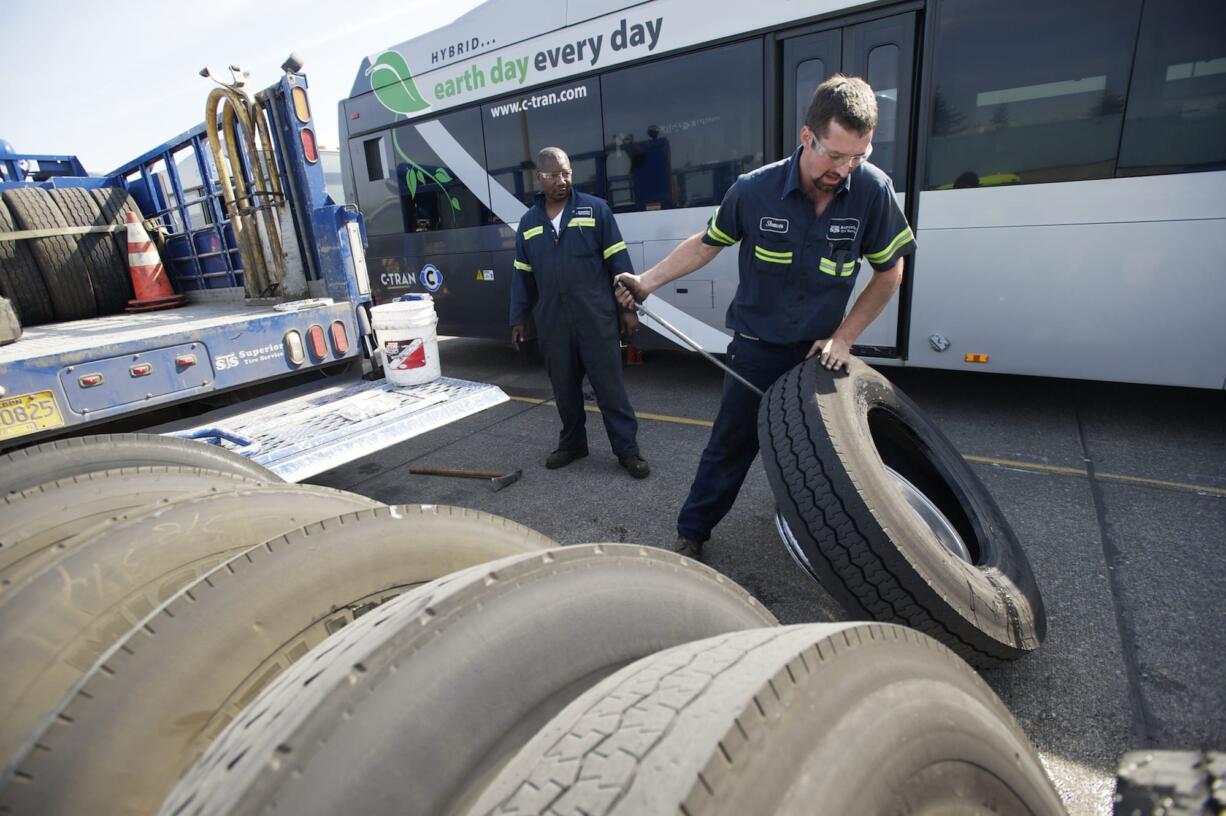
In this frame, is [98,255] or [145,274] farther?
[145,274]

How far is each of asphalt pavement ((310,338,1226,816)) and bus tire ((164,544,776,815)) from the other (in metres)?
1.67

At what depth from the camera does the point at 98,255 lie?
4.99m

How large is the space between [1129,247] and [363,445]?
473 cm

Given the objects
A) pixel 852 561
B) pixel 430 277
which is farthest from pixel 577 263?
pixel 430 277

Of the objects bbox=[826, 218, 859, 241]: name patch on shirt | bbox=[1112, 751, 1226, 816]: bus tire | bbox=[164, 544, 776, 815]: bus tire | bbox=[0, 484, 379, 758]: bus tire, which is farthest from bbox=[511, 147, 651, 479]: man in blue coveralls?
bbox=[1112, 751, 1226, 816]: bus tire

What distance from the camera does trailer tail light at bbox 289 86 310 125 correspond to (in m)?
3.78

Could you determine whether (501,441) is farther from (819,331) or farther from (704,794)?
(704,794)

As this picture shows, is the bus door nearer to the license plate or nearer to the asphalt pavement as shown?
the asphalt pavement

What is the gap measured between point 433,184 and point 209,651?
6699mm

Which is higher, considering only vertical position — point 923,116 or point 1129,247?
point 923,116

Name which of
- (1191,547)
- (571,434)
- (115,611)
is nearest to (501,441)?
A: (571,434)

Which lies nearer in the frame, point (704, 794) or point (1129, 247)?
point (704, 794)

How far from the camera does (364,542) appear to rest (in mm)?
1331

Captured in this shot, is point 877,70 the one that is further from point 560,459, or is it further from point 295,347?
point 295,347
